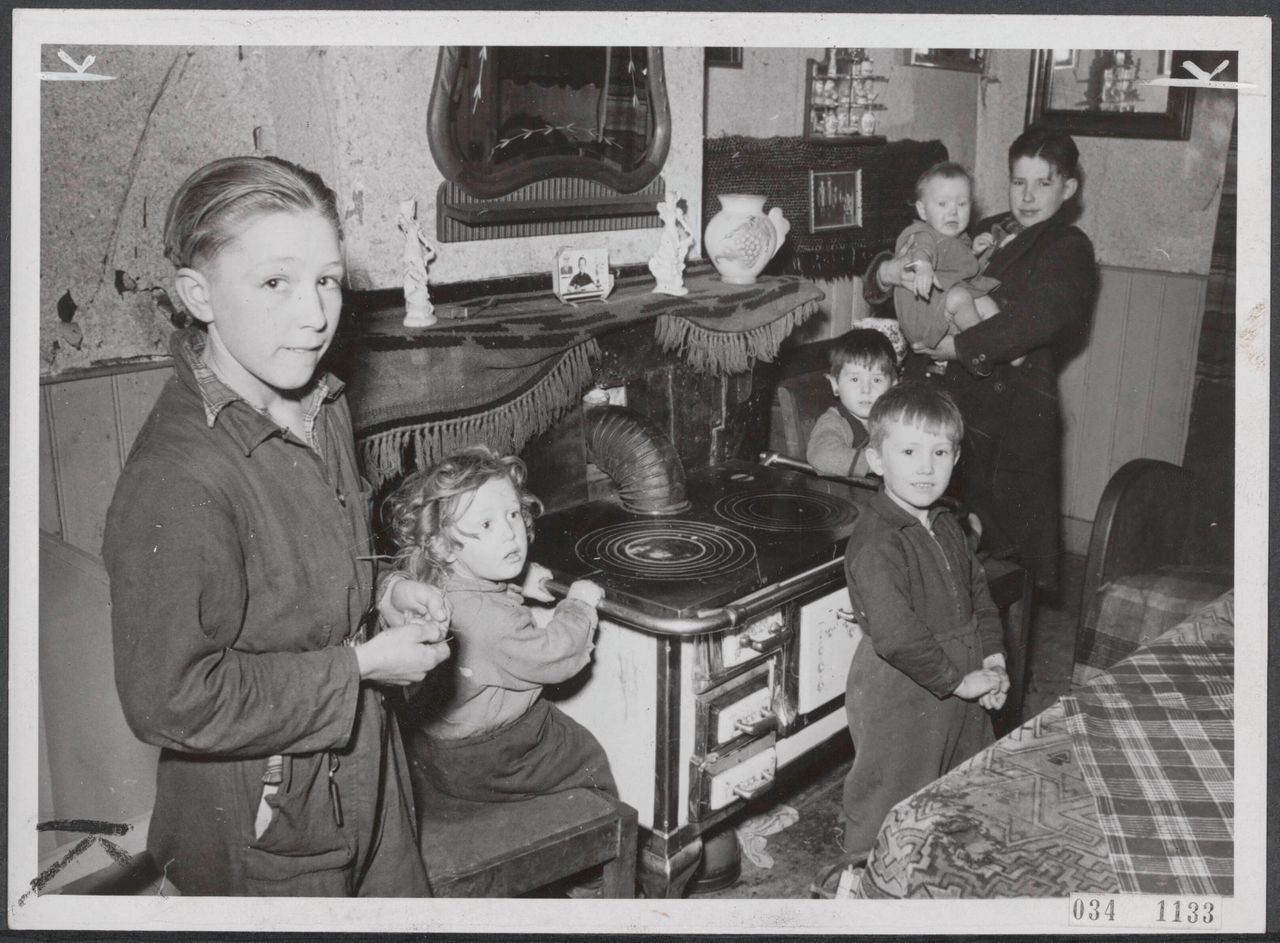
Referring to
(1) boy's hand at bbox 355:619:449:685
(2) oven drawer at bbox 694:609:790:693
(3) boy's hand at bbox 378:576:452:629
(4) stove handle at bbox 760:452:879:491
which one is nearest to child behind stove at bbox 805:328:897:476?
(4) stove handle at bbox 760:452:879:491

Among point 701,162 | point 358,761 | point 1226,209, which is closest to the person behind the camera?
point 358,761

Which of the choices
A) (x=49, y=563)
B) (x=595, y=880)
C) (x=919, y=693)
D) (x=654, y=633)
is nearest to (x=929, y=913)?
(x=919, y=693)

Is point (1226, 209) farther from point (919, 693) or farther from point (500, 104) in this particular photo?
point (500, 104)

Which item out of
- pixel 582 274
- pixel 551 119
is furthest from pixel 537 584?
pixel 551 119

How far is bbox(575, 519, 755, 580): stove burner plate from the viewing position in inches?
72.9

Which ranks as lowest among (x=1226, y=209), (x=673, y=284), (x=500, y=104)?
(x=673, y=284)

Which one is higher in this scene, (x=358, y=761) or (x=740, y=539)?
(x=740, y=539)

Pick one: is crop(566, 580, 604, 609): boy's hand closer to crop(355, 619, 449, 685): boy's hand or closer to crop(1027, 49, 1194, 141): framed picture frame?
crop(355, 619, 449, 685): boy's hand

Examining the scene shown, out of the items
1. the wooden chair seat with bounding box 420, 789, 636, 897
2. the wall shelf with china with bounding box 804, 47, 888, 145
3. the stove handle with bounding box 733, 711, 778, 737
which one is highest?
the wall shelf with china with bounding box 804, 47, 888, 145

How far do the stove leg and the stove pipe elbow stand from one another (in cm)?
66

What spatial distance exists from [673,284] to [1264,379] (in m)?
1.13

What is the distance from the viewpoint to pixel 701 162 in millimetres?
2320

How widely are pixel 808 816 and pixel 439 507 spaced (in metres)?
1.26

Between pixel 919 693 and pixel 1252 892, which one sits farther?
pixel 919 693
